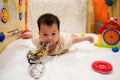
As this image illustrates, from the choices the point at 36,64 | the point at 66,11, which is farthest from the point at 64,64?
the point at 66,11

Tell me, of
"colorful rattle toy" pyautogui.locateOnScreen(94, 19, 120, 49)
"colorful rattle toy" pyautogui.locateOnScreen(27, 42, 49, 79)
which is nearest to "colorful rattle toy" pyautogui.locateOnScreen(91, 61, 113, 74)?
"colorful rattle toy" pyautogui.locateOnScreen(27, 42, 49, 79)

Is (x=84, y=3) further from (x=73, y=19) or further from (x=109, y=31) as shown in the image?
(x=109, y=31)

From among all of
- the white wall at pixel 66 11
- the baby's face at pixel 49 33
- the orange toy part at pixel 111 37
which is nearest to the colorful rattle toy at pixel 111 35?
the orange toy part at pixel 111 37

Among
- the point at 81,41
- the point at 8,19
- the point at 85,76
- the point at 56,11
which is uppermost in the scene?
the point at 56,11

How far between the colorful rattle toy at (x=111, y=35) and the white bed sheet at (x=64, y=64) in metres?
0.08

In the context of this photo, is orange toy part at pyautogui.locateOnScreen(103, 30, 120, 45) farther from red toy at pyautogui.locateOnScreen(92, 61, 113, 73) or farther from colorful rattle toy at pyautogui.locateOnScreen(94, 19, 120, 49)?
red toy at pyautogui.locateOnScreen(92, 61, 113, 73)

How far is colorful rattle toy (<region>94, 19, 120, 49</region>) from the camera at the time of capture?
103 centimetres

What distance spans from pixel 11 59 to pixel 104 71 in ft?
1.40

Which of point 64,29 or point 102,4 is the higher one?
point 102,4

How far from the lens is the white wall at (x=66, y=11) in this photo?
64.1 inches

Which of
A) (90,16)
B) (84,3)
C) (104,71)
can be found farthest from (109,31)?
(84,3)

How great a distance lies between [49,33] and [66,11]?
885mm

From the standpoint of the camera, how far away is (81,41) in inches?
40.5

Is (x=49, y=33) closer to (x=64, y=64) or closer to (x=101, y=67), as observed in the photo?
(x=64, y=64)
